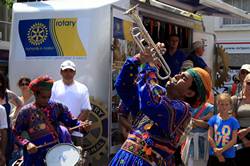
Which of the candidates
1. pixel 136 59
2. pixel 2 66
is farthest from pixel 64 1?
pixel 2 66

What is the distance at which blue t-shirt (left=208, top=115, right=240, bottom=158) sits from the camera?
6.10m

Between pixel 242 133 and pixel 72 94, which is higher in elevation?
pixel 72 94

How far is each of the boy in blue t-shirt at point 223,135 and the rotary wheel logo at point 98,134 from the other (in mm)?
1389

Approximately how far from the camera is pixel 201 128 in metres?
6.40

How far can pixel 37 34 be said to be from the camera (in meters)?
6.93

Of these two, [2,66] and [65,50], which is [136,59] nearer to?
[65,50]

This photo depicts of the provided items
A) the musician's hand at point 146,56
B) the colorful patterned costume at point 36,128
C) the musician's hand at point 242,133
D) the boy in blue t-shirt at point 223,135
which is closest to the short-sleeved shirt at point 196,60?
the boy in blue t-shirt at point 223,135

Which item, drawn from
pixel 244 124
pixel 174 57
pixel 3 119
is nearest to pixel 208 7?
pixel 174 57

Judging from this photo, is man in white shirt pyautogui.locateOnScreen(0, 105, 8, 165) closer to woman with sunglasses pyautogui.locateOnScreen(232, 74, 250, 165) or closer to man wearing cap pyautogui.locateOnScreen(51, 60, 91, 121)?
man wearing cap pyautogui.locateOnScreen(51, 60, 91, 121)

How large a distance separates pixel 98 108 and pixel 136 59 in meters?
3.24

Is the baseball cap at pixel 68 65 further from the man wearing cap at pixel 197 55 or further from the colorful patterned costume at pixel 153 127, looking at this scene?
the colorful patterned costume at pixel 153 127

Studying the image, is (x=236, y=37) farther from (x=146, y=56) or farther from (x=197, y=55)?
(x=146, y=56)

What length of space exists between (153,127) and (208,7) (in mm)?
6922

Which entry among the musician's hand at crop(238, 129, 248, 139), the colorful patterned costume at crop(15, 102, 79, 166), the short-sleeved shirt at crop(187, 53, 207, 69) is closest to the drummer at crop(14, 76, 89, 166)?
the colorful patterned costume at crop(15, 102, 79, 166)
